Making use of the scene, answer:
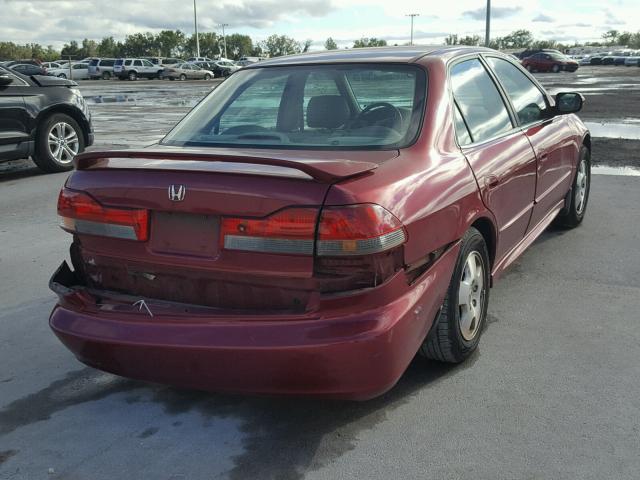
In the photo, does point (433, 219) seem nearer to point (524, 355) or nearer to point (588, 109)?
point (524, 355)

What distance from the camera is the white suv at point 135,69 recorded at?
57875 millimetres

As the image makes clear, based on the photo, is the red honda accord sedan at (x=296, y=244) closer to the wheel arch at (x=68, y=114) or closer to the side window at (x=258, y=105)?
the side window at (x=258, y=105)

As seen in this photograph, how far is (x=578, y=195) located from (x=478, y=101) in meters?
2.43

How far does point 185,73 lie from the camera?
→ 57656 millimetres

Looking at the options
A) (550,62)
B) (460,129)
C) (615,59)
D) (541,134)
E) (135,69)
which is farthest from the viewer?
(615,59)

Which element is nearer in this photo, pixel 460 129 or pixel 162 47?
pixel 460 129

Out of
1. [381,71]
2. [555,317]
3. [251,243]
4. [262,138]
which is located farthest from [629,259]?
[251,243]

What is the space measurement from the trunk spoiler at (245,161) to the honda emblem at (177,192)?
19cm

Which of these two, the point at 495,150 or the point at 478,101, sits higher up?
the point at 478,101

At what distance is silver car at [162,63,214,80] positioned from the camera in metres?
57.2

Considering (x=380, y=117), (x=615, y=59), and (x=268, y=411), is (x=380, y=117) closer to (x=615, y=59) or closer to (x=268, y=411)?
(x=268, y=411)

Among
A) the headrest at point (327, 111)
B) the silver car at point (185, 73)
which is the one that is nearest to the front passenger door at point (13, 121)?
the headrest at point (327, 111)

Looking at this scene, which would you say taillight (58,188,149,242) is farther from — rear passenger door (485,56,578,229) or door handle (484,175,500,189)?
rear passenger door (485,56,578,229)

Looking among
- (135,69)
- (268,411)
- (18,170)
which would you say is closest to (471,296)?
(268,411)
